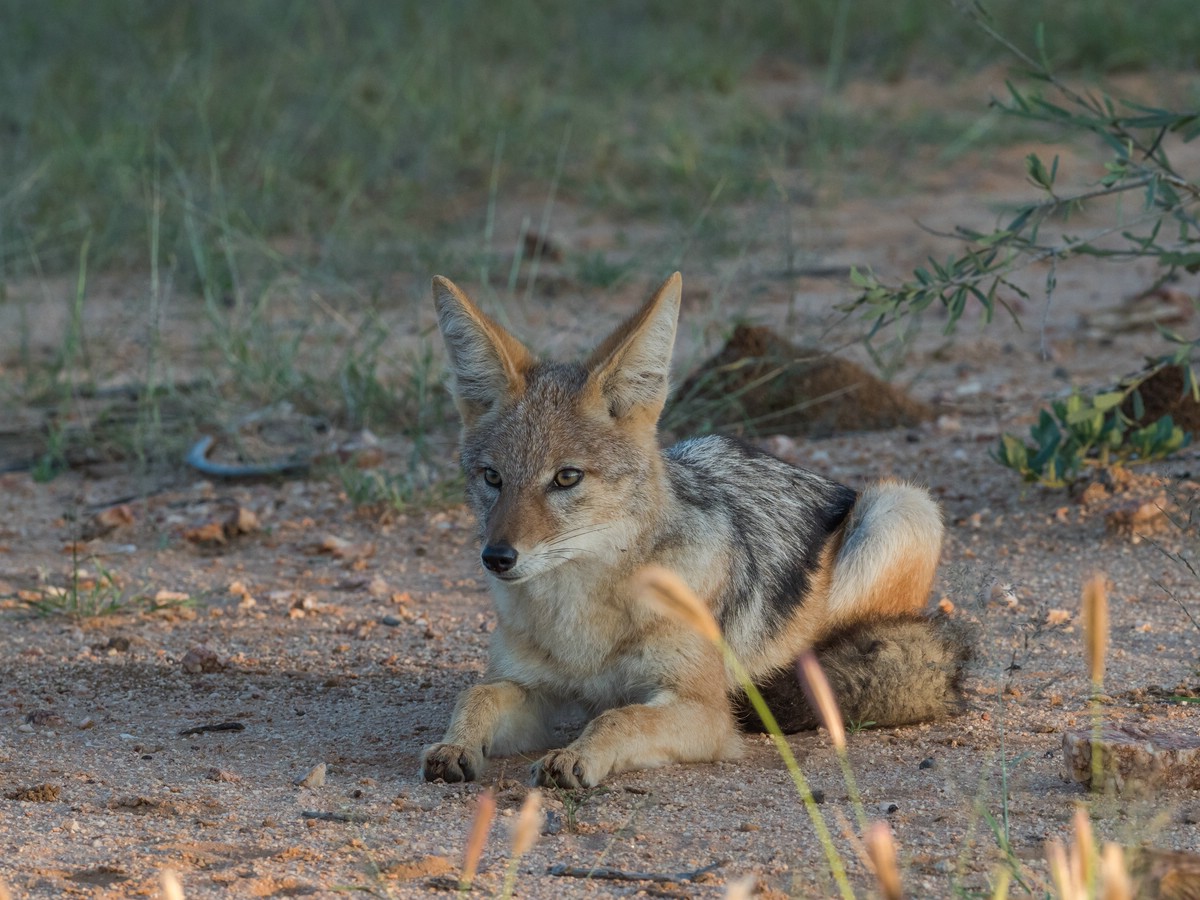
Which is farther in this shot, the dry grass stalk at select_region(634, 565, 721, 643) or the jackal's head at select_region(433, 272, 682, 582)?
the jackal's head at select_region(433, 272, 682, 582)

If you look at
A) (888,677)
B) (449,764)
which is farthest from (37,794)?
(888,677)

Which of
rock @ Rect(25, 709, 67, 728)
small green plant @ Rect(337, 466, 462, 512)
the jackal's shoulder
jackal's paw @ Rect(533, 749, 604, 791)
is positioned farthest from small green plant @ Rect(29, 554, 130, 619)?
jackal's paw @ Rect(533, 749, 604, 791)

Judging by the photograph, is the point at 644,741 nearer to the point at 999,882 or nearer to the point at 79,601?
the point at 999,882

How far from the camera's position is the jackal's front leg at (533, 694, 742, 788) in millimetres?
3990

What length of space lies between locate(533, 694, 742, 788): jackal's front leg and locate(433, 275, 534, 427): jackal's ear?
3.21 ft

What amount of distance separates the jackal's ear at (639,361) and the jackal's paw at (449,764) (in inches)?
41.6

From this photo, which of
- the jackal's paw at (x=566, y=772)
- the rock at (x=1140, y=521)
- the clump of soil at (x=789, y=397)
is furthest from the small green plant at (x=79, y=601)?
the rock at (x=1140, y=521)

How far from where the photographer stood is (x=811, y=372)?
764 cm

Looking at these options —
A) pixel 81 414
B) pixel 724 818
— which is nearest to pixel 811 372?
pixel 81 414

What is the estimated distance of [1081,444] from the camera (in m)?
6.24

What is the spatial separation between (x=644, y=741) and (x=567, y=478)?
0.74 metres

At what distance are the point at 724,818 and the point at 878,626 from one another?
1132mm

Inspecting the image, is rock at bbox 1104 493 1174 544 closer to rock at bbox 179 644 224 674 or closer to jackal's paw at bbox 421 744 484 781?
jackal's paw at bbox 421 744 484 781

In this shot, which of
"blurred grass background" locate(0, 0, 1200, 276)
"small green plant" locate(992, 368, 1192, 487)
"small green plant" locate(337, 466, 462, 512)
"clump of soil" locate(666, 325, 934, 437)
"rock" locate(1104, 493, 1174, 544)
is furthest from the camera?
"blurred grass background" locate(0, 0, 1200, 276)
